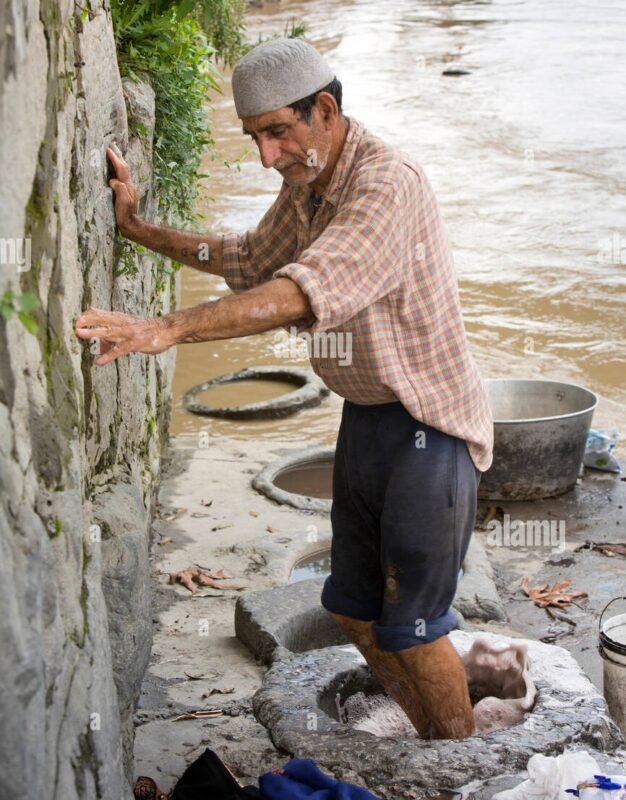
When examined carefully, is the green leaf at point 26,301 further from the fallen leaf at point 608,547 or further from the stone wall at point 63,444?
the fallen leaf at point 608,547

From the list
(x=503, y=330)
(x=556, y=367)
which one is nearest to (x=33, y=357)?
(x=556, y=367)

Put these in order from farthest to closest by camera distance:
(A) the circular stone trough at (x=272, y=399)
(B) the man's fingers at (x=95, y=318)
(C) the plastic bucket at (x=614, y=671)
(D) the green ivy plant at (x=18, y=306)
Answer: (A) the circular stone trough at (x=272, y=399)
(C) the plastic bucket at (x=614, y=671)
(B) the man's fingers at (x=95, y=318)
(D) the green ivy plant at (x=18, y=306)

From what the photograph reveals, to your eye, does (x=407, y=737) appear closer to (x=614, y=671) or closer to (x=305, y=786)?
(x=305, y=786)

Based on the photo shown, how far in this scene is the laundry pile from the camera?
3137 mm

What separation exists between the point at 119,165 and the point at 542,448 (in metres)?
3.59

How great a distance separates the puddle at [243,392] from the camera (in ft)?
26.7

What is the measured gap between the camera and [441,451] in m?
3.38

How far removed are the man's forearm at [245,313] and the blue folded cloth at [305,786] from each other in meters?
1.28

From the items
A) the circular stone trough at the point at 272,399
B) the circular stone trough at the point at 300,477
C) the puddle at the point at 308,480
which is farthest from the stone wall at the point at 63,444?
the circular stone trough at the point at 272,399

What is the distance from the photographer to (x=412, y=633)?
11.2 ft

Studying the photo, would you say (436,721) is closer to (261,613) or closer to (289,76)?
(261,613)

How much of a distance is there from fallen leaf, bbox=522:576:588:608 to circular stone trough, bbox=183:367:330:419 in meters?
2.75

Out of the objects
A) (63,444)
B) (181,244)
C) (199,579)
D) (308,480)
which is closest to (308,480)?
(308,480)

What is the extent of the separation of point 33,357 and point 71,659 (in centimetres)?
69
